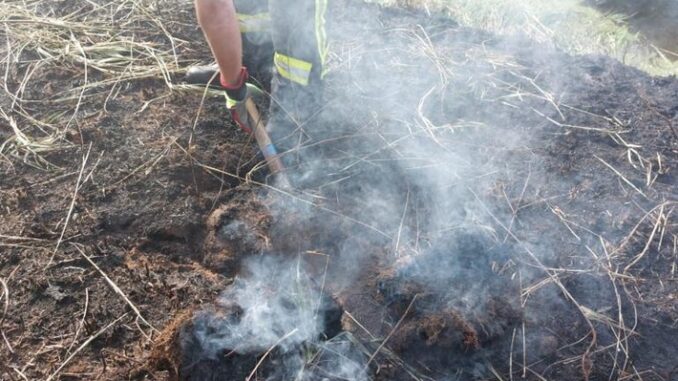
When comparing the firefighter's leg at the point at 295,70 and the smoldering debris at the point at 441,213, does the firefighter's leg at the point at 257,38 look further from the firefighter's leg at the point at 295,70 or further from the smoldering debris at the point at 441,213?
the smoldering debris at the point at 441,213

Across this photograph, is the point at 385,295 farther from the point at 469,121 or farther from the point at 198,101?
the point at 198,101

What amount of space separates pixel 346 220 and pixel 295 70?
898 mm

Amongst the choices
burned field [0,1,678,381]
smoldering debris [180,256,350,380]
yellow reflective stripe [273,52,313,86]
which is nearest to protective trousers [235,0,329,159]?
yellow reflective stripe [273,52,313,86]

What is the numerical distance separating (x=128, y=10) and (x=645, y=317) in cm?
373

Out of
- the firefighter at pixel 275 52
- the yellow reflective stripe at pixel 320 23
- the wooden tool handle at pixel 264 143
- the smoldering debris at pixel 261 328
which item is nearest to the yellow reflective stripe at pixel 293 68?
the firefighter at pixel 275 52

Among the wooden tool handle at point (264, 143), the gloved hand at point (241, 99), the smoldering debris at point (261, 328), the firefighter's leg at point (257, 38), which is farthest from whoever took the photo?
the firefighter's leg at point (257, 38)

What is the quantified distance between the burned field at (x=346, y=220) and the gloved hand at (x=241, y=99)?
0.15m

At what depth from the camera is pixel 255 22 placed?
3.03 metres

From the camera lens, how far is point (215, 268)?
243 cm

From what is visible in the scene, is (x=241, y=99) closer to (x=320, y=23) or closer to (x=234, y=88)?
(x=234, y=88)

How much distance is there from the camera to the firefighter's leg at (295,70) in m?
2.69

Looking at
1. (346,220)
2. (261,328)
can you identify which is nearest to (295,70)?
(346,220)

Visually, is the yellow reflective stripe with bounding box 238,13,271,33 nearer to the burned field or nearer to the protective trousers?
the protective trousers

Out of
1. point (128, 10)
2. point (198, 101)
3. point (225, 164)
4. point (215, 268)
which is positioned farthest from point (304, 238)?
point (128, 10)
